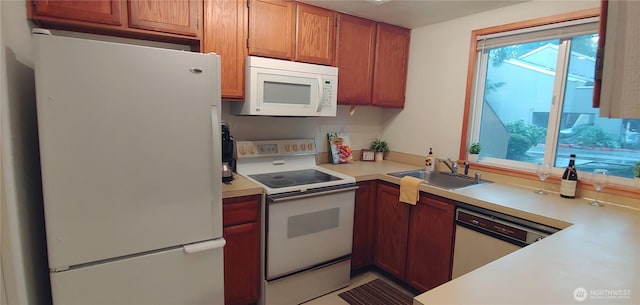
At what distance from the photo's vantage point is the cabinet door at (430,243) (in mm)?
2090

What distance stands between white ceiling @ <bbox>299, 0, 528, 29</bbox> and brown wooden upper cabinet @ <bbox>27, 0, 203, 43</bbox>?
0.89m

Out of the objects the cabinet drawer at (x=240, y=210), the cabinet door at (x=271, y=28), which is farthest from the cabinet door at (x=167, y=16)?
the cabinet drawer at (x=240, y=210)

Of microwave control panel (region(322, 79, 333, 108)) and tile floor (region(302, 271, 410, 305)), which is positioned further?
microwave control panel (region(322, 79, 333, 108))

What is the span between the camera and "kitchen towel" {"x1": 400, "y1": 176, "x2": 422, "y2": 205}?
2.22 m

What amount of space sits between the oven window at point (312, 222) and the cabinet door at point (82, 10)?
1543 mm

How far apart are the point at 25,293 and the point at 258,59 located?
168cm

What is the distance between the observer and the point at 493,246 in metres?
1.84

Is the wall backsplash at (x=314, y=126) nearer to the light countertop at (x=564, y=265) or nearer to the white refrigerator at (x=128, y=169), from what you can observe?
the white refrigerator at (x=128, y=169)

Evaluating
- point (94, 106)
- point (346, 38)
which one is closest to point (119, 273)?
point (94, 106)

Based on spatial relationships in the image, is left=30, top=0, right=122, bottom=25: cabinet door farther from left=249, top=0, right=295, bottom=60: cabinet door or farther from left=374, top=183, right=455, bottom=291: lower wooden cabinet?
left=374, top=183, right=455, bottom=291: lower wooden cabinet

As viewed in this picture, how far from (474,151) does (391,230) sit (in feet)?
3.11

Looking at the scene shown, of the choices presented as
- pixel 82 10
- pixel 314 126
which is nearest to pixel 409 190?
pixel 314 126

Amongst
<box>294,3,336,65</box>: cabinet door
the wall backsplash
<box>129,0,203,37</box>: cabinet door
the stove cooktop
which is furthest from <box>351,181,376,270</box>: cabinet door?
<box>129,0,203,37</box>: cabinet door

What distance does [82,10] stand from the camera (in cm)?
161
